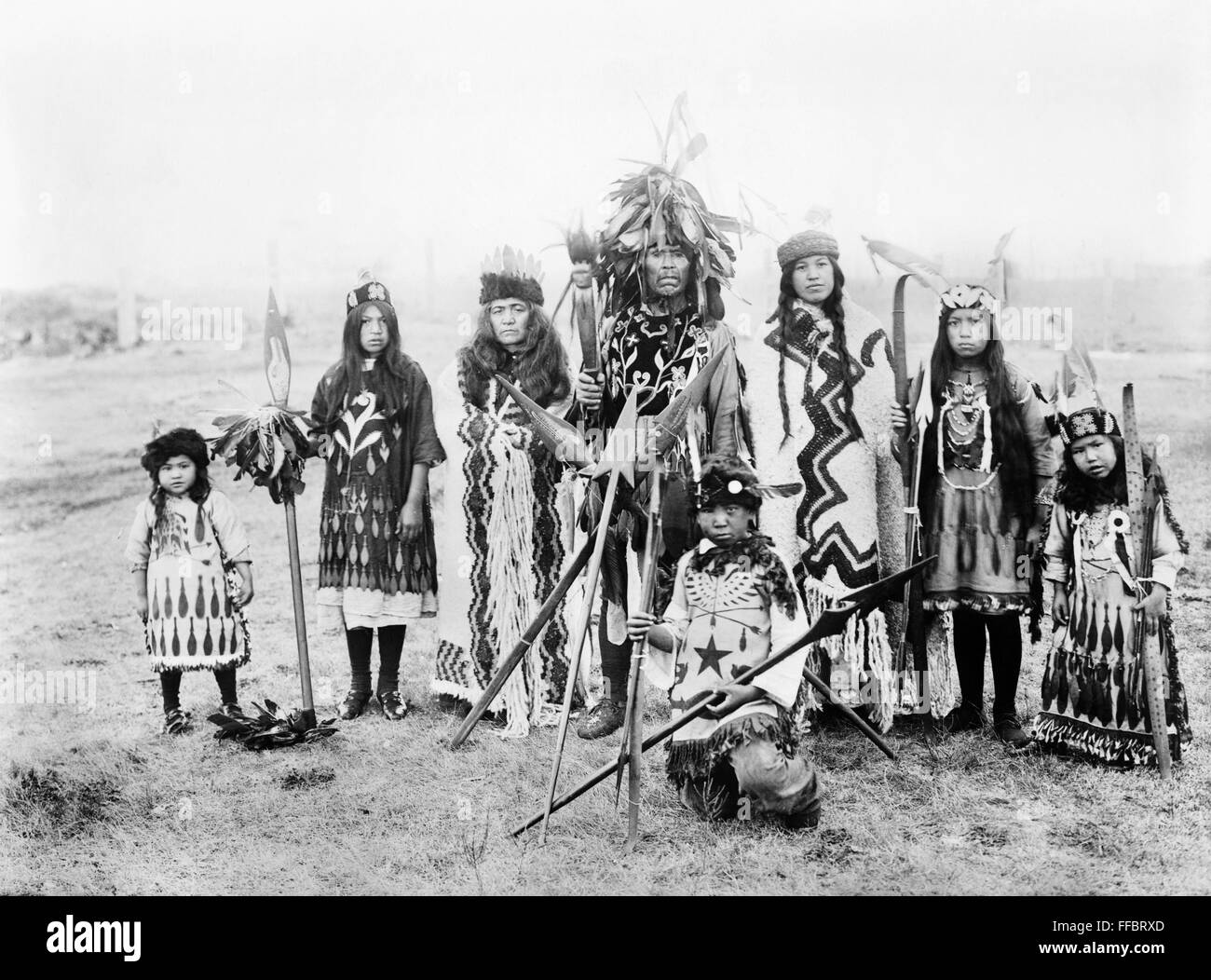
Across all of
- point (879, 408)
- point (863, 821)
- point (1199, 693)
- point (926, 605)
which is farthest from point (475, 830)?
point (1199, 693)

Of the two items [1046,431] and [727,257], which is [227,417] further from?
[1046,431]

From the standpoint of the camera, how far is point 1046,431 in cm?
425

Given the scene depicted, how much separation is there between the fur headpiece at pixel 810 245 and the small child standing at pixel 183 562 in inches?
89.5

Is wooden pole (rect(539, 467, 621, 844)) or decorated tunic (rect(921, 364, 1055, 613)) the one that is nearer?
wooden pole (rect(539, 467, 621, 844))

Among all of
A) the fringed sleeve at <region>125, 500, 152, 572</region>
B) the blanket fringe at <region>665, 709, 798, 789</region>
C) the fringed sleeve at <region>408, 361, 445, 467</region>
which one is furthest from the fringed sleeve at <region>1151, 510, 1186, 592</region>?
the fringed sleeve at <region>125, 500, 152, 572</region>

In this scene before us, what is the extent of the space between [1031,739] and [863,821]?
31.7 inches

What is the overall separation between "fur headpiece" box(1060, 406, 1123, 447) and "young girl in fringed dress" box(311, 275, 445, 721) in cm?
229

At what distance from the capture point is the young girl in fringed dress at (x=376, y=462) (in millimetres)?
4645

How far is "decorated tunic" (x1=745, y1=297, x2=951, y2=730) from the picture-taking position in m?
4.34

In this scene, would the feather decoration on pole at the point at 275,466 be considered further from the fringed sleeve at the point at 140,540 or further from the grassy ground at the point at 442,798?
the fringed sleeve at the point at 140,540

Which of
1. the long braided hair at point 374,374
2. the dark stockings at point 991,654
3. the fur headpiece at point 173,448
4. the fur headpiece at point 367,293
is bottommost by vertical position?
the dark stockings at point 991,654

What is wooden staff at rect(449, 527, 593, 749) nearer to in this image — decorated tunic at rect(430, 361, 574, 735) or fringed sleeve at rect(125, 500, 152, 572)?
decorated tunic at rect(430, 361, 574, 735)

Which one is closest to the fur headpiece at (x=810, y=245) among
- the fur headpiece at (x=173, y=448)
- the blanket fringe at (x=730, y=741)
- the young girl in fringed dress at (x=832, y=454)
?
the young girl in fringed dress at (x=832, y=454)

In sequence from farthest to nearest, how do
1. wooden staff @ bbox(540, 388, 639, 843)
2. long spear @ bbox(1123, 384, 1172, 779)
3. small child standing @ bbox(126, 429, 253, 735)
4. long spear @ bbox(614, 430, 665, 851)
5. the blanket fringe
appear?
small child standing @ bbox(126, 429, 253, 735) < long spear @ bbox(1123, 384, 1172, 779) < wooden staff @ bbox(540, 388, 639, 843) < the blanket fringe < long spear @ bbox(614, 430, 665, 851)
